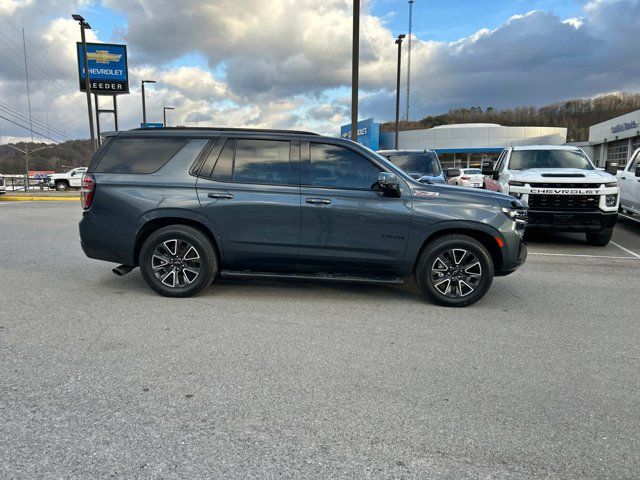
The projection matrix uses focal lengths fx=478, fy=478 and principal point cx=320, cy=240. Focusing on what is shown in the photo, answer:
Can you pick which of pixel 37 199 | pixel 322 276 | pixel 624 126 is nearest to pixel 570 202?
pixel 322 276

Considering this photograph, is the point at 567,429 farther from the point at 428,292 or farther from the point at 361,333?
the point at 428,292

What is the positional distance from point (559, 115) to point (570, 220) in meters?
109

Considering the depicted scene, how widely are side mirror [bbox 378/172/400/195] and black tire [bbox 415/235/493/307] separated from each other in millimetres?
763

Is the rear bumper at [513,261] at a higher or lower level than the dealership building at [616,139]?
lower

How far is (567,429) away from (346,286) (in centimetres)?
351

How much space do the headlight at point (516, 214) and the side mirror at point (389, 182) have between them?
1247 millimetres

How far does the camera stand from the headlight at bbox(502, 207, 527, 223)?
532 centimetres

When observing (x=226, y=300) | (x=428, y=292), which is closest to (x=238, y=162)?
(x=226, y=300)

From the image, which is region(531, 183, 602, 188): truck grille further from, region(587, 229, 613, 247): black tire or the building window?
the building window

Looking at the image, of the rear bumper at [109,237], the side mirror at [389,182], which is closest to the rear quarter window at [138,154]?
the rear bumper at [109,237]

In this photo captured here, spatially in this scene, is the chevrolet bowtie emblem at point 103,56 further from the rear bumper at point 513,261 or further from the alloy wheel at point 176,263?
the rear bumper at point 513,261

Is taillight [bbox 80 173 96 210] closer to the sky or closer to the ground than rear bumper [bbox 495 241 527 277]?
closer to the sky

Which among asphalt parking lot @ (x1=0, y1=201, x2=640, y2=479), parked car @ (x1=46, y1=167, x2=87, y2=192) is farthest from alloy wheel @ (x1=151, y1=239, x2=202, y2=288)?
parked car @ (x1=46, y1=167, x2=87, y2=192)

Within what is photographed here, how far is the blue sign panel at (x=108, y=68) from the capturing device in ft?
94.7
